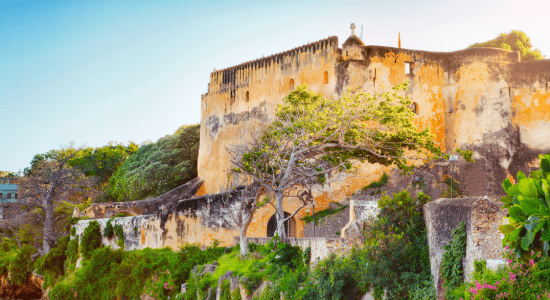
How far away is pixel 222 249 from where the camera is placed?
1633 centimetres

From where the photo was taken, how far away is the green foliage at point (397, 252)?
9391 mm

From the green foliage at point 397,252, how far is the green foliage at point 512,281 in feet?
5.72

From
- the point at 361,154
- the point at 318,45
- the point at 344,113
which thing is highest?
the point at 318,45

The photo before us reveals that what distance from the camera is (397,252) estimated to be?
974cm

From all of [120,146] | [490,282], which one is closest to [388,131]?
[490,282]

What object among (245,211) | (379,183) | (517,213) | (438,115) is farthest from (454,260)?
(438,115)

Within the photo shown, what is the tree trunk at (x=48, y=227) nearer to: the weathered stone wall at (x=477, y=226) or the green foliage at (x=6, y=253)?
the green foliage at (x=6, y=253)

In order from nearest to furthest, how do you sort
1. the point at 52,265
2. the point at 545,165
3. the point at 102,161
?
the point at 545,165, the point at 52,265, the point at 102,161

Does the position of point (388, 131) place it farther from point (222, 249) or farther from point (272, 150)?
point (222, 249)

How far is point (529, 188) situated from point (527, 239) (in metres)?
0.51

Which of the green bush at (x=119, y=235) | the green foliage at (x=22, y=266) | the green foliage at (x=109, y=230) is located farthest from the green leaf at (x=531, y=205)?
the green foliage at (x=22, y=266)

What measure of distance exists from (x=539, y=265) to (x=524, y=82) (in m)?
15.6

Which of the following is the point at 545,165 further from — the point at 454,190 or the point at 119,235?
the point at 119,235

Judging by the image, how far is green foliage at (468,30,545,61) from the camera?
944 inches
